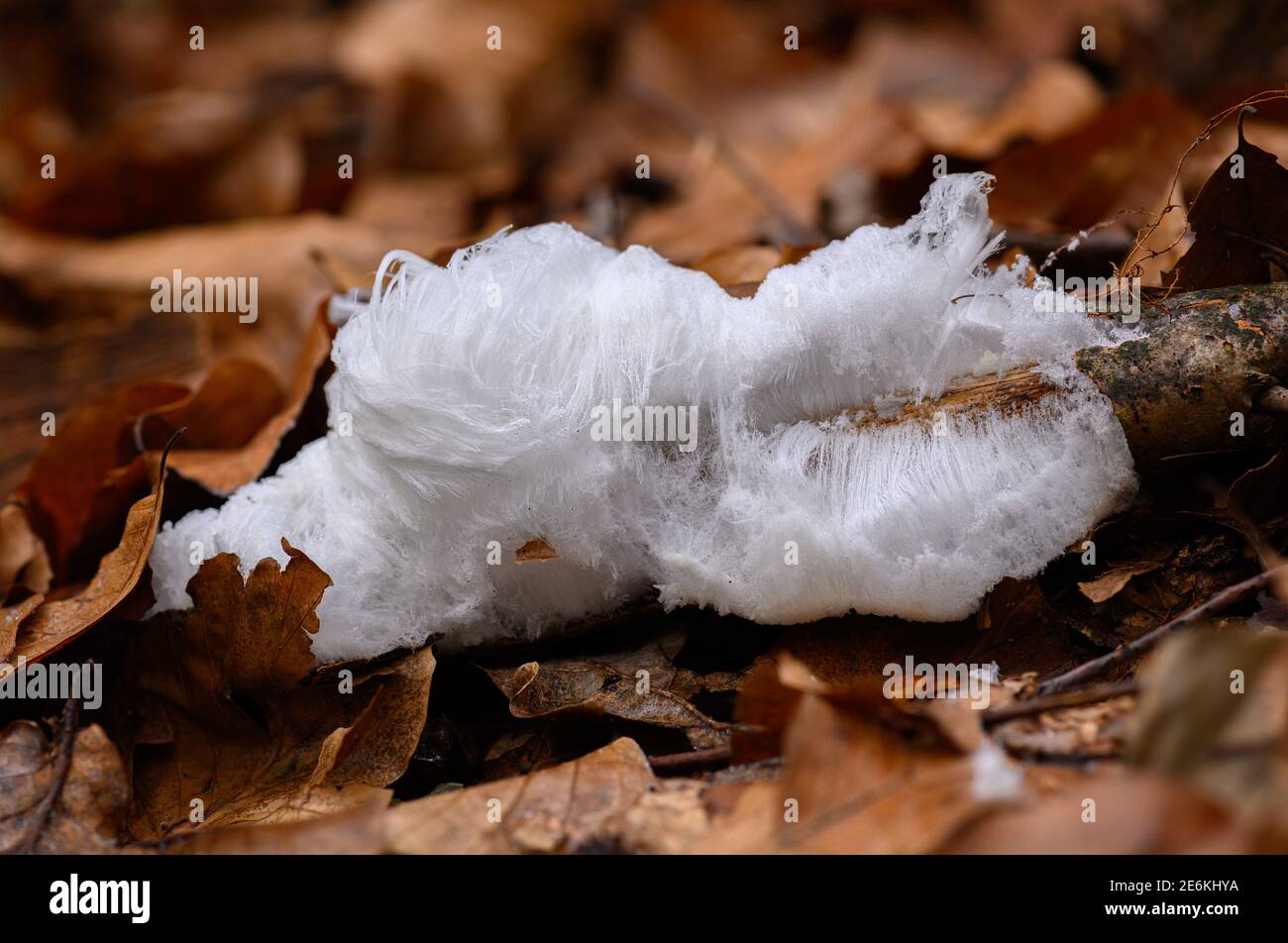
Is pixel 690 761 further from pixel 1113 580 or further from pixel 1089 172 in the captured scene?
pixel 1089 172

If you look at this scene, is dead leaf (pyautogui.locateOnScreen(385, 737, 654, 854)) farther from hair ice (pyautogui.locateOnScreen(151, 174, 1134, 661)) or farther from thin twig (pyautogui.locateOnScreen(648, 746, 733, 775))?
hair ice (pyautogui.locateOnScreen(151, 174, 1134, 661))

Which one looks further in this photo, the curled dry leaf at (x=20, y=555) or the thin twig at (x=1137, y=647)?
the curled dry leaf at (x=20, y=555)

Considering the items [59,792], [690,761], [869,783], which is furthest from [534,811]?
[59,792]

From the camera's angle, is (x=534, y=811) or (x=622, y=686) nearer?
(x=534, y=811)

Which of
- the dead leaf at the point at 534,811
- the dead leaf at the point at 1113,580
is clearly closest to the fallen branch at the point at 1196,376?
the dead leaf at the point at 1113,580

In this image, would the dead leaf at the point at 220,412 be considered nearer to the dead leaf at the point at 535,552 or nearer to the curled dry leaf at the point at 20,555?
the curled dry leaf at the point at 20,555

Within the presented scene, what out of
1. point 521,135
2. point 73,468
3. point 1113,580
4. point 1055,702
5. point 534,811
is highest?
point 521,135

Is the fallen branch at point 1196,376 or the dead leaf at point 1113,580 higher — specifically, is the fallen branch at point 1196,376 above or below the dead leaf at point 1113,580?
above

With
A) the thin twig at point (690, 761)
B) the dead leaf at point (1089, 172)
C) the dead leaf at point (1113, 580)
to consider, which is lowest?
the thin twig at point (690, 761)
